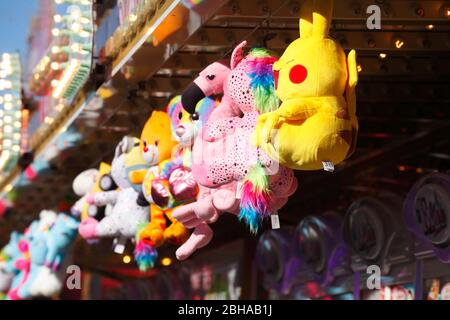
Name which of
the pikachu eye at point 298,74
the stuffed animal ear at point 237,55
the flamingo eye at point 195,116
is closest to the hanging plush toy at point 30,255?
the flamingo eye at point 195,116

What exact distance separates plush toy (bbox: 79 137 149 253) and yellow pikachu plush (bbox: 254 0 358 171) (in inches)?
73.4

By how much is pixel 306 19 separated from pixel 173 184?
1.16m

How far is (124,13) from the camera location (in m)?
5.42

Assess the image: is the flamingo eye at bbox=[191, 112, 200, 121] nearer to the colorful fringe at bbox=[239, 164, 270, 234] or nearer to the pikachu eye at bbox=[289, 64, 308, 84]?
the colorful fringe at bbox=[239, 164, 270, 234]

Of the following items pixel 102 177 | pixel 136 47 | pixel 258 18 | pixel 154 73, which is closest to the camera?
pixel 258 18

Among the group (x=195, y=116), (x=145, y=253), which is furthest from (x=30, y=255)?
(x=195, y=116)

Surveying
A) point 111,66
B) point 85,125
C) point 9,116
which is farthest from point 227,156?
point 9,116

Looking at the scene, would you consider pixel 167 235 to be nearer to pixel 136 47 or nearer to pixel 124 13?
pixel 136 47

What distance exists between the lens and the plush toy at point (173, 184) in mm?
4367

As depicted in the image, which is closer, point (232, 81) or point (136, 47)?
point (232, 81)

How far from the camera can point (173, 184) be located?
14.8 feet

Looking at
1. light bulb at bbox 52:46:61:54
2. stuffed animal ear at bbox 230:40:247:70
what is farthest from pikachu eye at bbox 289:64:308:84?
light bulb at bbox 52:46:61:54

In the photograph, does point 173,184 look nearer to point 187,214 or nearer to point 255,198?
point 187,214
